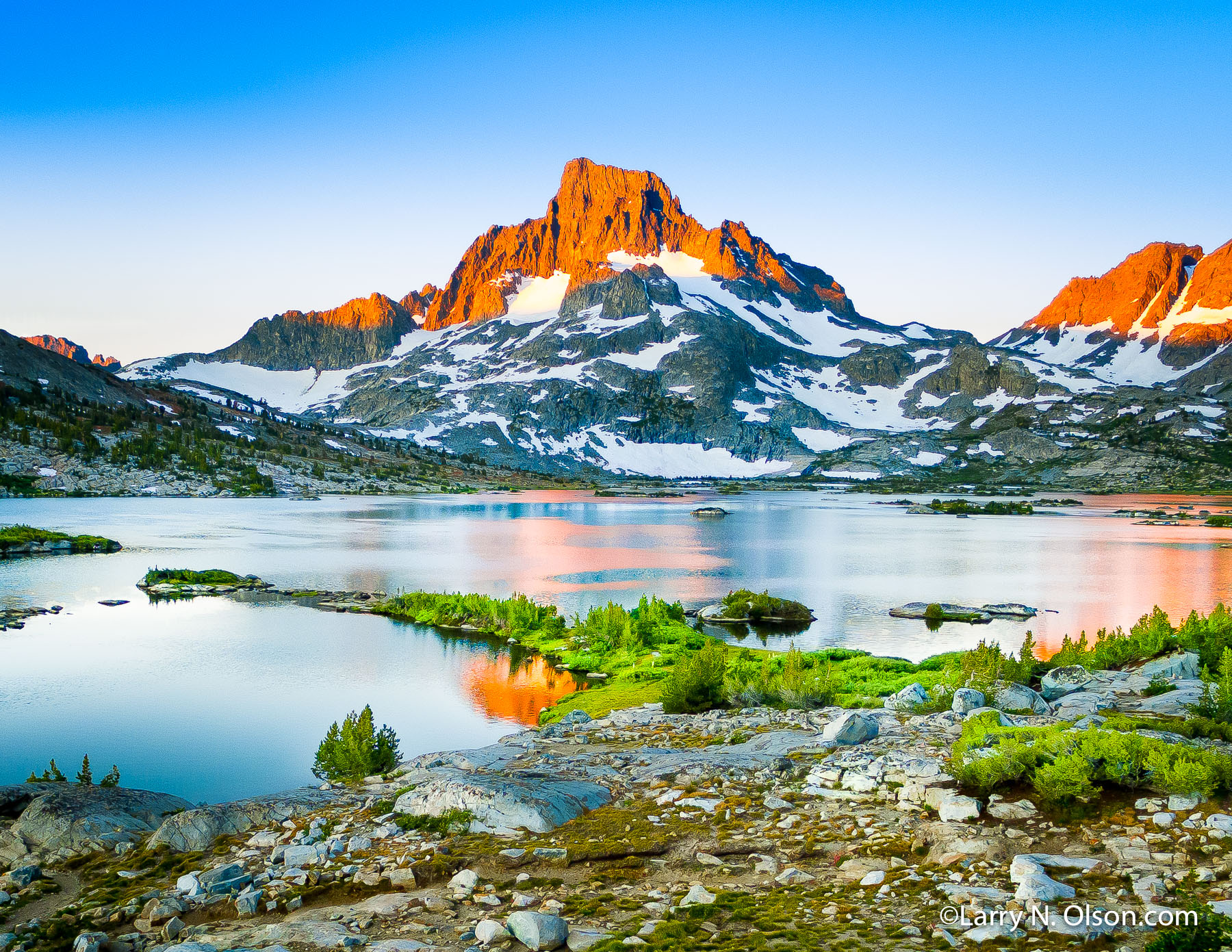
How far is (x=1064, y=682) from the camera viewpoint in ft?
72.9

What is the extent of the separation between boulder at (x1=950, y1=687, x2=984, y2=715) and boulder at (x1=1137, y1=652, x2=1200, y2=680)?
5.75 m

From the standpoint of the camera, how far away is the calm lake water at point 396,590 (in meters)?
26.0

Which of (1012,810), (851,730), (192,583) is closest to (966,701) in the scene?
(851,730)

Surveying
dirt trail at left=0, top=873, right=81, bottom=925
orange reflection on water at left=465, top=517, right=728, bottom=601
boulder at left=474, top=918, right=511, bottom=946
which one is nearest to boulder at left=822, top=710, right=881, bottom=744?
boulder at left=474, top=918, right=511, bottom=946

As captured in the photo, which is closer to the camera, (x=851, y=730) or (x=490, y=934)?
(x=490, y=934)

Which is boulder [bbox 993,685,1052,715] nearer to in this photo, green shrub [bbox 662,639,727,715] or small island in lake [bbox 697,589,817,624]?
green shrub [bbox 662,639,727,715]

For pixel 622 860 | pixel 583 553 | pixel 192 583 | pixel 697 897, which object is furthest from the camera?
pixel 583 553

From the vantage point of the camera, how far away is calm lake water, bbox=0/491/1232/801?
26000mm

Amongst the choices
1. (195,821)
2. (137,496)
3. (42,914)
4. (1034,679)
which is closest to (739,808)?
(195,821)

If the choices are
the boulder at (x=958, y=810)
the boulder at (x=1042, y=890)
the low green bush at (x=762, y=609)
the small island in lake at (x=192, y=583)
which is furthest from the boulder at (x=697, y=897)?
the small island in lake at (x=192, y=583)

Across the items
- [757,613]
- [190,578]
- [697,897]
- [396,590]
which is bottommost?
[396,590]

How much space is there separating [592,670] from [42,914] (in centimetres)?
2670

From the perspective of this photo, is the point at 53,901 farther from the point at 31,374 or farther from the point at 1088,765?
the point at 31,374

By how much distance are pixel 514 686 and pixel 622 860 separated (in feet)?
76.7
